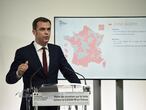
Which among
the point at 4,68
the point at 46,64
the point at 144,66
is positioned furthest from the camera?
the point at 4,68

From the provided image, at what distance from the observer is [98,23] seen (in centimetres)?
356

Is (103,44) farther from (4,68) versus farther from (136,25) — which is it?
(4,68)

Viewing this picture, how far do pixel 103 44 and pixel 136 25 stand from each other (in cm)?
50

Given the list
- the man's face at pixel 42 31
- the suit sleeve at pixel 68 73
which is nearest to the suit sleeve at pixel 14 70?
the man's face at pixel 42 31

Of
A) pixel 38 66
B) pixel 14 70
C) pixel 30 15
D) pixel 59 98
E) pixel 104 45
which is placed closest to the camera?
pixel 59 98

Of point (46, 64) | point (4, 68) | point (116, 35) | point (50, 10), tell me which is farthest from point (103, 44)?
point (4, 68)

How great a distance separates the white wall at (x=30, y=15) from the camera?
13.0 ft

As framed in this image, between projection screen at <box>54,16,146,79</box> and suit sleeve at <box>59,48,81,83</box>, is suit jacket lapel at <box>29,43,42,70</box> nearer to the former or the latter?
suit sleeve at <box>59,48,81,83</box>

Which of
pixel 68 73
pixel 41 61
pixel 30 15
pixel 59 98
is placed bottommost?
pixel 59 98

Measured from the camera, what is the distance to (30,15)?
3996mm

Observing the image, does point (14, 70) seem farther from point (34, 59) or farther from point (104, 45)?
point (104, 45)

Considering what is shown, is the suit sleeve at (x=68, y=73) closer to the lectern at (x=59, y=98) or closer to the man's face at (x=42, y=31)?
the man's face at (x=42, y=31)

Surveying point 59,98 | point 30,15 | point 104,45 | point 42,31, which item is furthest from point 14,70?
point 30,15

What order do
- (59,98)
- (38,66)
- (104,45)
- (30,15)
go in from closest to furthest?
(59,98) < (38,66) < (104,45) < (30,15)
